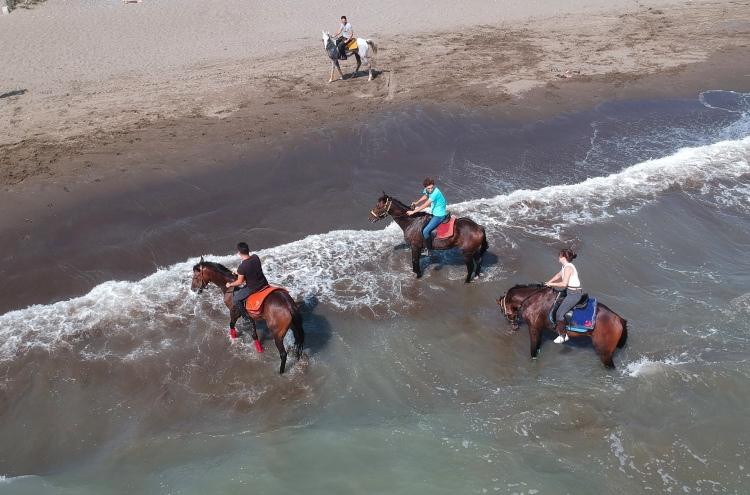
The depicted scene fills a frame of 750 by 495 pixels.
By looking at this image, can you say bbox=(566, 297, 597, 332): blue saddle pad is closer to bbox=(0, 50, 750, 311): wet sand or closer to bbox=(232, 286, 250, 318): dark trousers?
bbox=(232, 286, 250, 318): dark trousers

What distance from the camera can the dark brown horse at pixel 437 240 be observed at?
10836 mm

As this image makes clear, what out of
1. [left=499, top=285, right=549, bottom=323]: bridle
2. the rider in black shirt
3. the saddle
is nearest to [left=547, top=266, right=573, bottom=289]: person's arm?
the saddle

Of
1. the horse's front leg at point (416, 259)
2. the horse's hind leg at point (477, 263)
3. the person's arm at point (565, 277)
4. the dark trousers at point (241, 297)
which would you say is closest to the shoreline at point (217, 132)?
the horse's front leg at point (416, 259)

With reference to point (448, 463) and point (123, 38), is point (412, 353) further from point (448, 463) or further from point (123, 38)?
point (123, 38)

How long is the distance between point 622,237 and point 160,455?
34.3ft

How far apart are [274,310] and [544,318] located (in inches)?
170

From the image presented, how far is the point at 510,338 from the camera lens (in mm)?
9922

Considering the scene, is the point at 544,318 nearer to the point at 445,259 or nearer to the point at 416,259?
the point at 416,259

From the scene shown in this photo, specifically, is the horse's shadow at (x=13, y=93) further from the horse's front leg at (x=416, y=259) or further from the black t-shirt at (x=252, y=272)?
the horse's front leg at (x=416, y=259)

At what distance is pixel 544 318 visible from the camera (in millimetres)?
9117

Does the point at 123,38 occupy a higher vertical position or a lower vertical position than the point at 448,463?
higher

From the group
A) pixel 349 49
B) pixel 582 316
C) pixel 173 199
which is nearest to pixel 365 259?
pixel 582 316

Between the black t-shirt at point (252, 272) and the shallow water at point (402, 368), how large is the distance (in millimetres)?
1333

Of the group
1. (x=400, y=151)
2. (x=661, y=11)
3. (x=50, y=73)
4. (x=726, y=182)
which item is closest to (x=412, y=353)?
(x=400, y=151)
